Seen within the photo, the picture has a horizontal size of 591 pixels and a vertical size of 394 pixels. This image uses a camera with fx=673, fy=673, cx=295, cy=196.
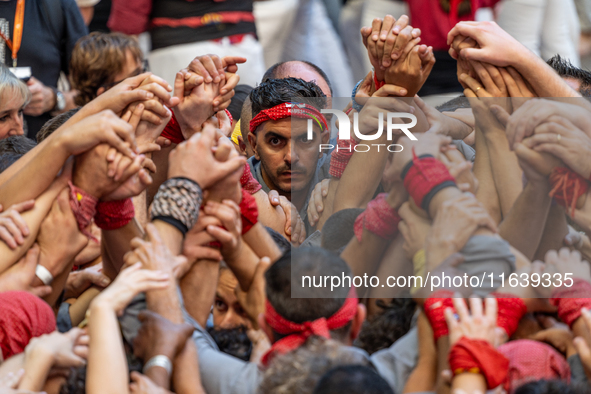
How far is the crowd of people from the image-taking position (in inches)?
58.4

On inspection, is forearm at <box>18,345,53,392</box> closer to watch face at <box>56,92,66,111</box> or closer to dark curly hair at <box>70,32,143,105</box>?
dark curly hair at <box>70,32,143,105</box>

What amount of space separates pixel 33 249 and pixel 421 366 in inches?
40.6

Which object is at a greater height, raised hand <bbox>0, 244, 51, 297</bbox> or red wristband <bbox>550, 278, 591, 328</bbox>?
red wristband <bbox>550, 278, 591, 328</bbox>

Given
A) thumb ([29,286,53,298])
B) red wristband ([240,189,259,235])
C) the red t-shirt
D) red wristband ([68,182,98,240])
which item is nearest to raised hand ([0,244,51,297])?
thumb ([29,286,53,298])

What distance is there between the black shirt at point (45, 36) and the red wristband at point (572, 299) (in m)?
2.81

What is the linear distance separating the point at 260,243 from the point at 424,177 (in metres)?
0.52

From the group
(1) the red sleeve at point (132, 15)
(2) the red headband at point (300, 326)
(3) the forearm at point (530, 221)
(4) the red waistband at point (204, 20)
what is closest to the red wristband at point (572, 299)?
(3) the forearm at point (530, 221)

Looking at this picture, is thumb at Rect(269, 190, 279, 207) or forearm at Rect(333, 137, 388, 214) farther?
thumb at Rect(269, 190, 279, 207)

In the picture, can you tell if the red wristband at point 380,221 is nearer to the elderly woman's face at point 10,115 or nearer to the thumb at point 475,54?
the thumb at point 475,54

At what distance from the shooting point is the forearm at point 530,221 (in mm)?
1701

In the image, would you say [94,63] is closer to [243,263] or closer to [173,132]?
[173,132]

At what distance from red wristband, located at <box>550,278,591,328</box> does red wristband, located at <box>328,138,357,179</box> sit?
0.72 metres

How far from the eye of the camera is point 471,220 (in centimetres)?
162

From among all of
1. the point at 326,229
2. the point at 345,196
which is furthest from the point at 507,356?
the point at 345,196
